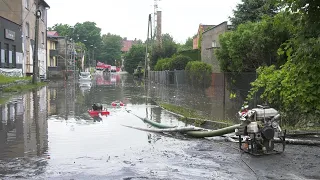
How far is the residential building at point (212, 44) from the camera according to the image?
35.4 meters

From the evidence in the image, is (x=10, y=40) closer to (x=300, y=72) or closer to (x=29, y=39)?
(x=29, y=39)

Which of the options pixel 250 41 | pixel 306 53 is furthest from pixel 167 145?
pixel 250 41

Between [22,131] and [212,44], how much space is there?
29.7 metres

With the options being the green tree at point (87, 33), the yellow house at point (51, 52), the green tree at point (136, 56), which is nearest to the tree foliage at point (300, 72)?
the yellow house at point (51, 52)

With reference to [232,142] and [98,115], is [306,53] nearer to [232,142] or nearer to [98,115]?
[232,142]

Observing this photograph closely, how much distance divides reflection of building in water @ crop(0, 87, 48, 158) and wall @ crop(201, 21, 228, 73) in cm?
2187

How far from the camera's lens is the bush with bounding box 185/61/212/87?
29062mm

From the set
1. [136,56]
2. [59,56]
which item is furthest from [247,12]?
[136,56]

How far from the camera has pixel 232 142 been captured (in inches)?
356

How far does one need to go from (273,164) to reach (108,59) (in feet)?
483

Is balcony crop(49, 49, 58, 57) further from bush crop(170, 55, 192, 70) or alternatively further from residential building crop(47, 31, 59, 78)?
bush crop(170, 55, 192, 70)

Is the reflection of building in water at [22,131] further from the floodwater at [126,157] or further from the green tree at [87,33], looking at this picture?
the green tree at [87,33]

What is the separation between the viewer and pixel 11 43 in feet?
123

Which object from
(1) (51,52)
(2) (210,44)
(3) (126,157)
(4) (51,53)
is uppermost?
(1) (51,52)
